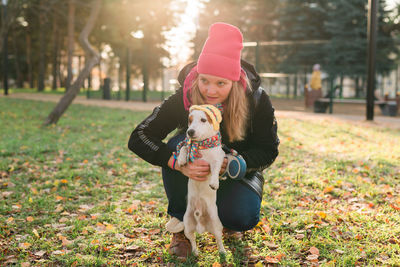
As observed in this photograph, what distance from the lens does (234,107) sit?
2.55 meters

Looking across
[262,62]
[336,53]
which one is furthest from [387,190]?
[262,62]

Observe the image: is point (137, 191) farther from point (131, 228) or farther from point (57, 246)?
point (57, 246)

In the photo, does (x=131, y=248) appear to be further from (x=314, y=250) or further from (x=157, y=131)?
(x=314, y=250)

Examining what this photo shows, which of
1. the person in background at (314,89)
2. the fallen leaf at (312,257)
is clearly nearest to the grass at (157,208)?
the fallen leaf at (312,257)

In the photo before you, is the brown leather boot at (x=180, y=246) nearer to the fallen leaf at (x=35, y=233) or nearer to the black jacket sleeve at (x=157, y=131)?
the black jacket sleeve at (x=157, y=131)

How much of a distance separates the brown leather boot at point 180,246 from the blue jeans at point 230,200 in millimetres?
127

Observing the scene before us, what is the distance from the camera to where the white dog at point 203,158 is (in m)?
2.29

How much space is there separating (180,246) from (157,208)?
→ 1.13 metres

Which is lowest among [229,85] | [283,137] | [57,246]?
[57,246]

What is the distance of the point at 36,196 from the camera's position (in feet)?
14.0

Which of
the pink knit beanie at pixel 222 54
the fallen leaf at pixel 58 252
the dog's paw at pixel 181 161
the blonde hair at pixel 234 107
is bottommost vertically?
the fallen leaf at pixel 58 252

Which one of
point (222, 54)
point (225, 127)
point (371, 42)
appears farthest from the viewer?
point (371, 42)

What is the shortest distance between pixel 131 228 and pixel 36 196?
1.44 metres

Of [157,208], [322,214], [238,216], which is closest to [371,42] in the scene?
[322,214]
